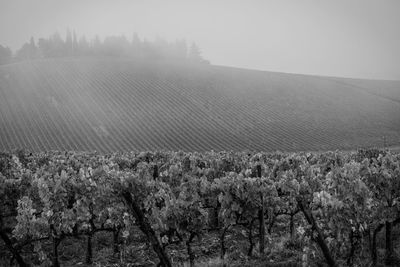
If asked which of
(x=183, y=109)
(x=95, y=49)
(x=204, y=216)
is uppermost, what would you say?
(x=95, y=49)

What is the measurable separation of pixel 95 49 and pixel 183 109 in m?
70.5

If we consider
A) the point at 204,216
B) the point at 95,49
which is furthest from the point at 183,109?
the point at 95,49

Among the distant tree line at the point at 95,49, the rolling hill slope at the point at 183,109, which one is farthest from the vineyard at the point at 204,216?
the distant tree line at the point at 95,49

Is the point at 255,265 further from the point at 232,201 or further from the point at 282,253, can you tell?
the point at 232,201

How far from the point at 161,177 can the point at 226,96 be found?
52810 mm

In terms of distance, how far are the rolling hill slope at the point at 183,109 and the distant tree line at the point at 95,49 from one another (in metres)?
27.1

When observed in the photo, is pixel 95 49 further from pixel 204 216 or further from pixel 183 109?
pixel 204 216

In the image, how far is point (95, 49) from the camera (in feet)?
369

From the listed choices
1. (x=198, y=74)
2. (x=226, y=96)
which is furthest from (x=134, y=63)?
(x=226, y=96)

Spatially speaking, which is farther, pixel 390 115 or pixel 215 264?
pixel 390 115

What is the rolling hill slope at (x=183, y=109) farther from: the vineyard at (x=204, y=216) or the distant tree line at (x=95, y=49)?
the vineyard at (x=204, y=216)

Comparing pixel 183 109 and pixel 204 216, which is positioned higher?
pixel 204 216

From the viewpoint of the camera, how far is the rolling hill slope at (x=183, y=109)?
42750 mm

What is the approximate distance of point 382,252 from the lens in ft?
29.7
